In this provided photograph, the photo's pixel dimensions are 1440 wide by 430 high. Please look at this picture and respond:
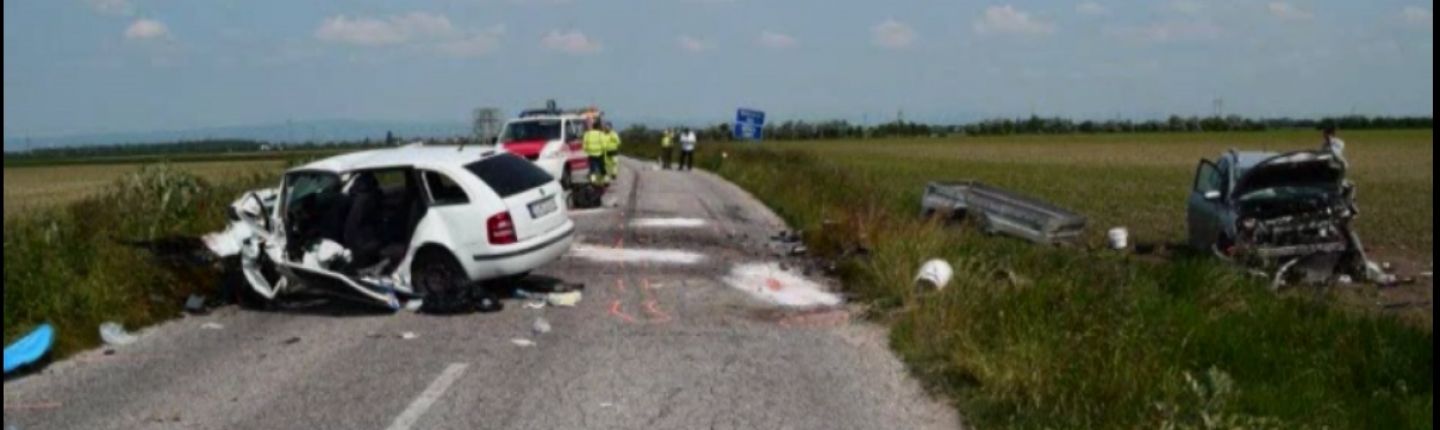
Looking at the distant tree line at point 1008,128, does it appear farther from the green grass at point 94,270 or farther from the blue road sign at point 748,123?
the green grass at point 94,270

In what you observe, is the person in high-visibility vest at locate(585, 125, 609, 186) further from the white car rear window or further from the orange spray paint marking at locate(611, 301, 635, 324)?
the orange spray paint marking at locate(611, 301, 635, 324)

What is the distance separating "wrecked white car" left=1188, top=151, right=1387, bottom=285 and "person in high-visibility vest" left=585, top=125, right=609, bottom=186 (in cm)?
1412

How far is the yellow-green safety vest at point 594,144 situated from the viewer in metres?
30.2

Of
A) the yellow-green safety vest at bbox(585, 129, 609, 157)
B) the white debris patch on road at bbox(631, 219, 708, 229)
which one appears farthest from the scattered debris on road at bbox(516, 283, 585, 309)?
the yellow-green safety vest at bbox(585, 129, 609, 157)

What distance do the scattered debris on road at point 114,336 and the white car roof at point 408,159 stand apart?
218cm

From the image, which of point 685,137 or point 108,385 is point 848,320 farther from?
point 685,137

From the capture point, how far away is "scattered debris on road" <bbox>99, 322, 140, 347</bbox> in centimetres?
1134

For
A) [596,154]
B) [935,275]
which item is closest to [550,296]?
[935,275]

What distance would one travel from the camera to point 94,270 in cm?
1238

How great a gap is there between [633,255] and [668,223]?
15.2 feet

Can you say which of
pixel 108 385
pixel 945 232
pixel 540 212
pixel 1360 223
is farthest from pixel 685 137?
pixel 108 385

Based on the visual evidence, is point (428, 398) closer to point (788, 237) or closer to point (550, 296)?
point (550, 296)

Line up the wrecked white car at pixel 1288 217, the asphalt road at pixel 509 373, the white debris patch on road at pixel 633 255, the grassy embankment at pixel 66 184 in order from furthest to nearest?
the grassy embankment at pixel 66 184, the wrecked white car at pixel 1288 217, the white debris patch on road at pixel 633 255, the asphalt road at pixel 509 373

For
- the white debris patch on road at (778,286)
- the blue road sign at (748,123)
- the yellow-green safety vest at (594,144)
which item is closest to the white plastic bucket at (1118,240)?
the white debris patch on road at (778,286)
